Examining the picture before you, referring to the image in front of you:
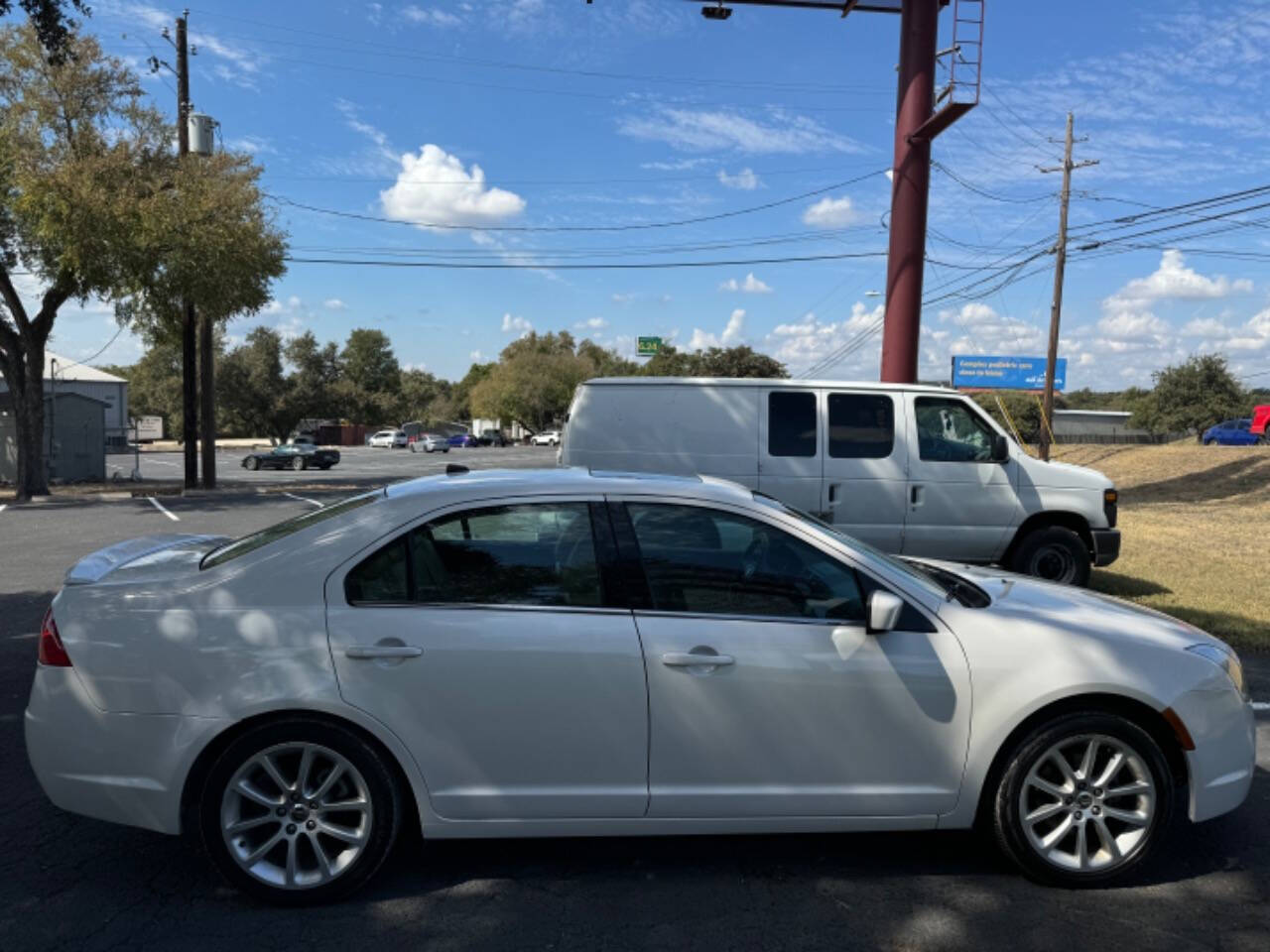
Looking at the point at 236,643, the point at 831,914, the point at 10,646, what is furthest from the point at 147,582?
the point at 10,646

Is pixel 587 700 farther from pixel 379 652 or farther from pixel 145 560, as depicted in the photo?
pixel 145 560

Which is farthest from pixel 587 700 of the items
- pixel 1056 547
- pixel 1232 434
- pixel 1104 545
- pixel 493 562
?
pixel 1232 434

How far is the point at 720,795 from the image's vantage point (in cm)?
321

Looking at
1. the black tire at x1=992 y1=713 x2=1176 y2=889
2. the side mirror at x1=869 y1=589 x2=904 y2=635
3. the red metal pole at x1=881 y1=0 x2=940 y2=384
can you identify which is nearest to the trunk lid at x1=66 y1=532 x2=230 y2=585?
the side mirror at x1=869 y1=589 x2=904 y2=635

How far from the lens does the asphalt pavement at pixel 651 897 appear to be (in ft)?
9.84

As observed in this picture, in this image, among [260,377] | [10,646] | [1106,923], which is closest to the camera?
[1106,923]

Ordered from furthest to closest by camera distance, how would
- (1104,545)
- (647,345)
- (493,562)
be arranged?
1. (647,345)
2. (1104,545)
3. (493,562)

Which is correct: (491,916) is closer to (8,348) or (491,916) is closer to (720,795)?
(720,795)

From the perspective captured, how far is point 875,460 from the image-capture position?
826cm

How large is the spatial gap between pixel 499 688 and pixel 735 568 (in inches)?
39.1

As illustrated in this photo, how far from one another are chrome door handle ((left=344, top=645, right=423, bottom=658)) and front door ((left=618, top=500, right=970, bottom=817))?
0.82m

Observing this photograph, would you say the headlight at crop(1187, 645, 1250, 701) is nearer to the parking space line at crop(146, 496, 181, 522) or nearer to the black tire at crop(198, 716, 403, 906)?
the black tire at crop(198, 716, 403, 906)

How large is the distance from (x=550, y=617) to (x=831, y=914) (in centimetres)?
144

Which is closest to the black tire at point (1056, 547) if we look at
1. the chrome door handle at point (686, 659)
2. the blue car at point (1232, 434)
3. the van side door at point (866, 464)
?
the van side door at point (866, 464)
